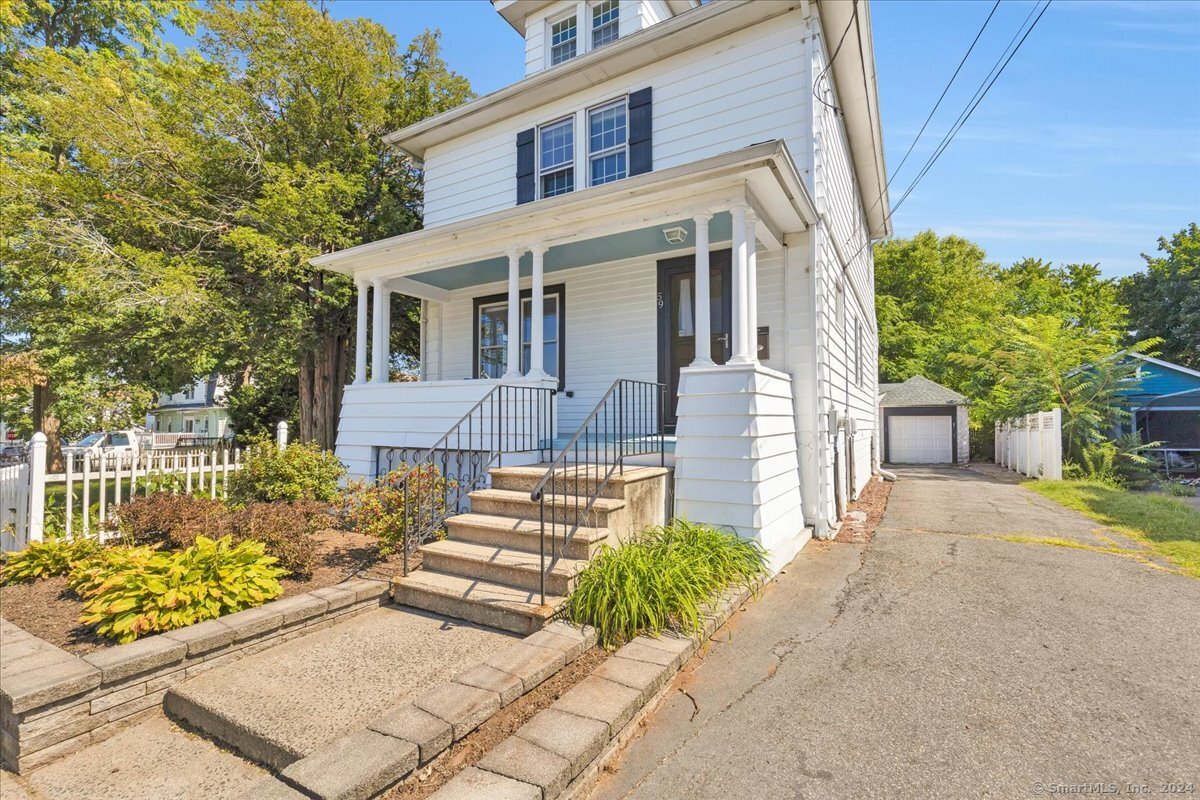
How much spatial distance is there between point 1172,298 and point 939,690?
29682 millimetres

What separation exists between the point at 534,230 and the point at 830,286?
403 cm

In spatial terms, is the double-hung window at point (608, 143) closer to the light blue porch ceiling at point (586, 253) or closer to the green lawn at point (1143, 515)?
the light blue porch ceiling at point (586, 253)

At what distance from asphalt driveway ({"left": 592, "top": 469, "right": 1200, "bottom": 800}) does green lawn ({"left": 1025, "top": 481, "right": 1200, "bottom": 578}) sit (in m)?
0.88

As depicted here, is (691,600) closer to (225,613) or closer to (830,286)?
(225,613)

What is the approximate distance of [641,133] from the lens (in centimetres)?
770

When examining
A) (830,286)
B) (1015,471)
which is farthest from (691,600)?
(1015,471)

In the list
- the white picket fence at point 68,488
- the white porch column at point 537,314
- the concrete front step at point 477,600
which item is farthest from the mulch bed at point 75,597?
the white porch column at point 537,314

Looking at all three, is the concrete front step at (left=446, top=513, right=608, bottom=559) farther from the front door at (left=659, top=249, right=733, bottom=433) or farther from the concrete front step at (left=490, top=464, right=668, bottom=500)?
the front door at (left=659, top=249, right=733, bottom=433)

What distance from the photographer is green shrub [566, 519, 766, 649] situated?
3.38 m

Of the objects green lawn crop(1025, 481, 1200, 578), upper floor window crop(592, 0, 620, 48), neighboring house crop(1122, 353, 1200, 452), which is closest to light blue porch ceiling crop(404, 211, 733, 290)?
upper floor window crop(592, 0, 620, 48)

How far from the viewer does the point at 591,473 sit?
5234 millimetres

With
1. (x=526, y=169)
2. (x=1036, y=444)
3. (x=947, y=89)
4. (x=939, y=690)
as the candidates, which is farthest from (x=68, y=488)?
(x=1036, y=444)

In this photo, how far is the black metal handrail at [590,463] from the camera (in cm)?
405

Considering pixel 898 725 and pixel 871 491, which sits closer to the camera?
pixel 898 725
